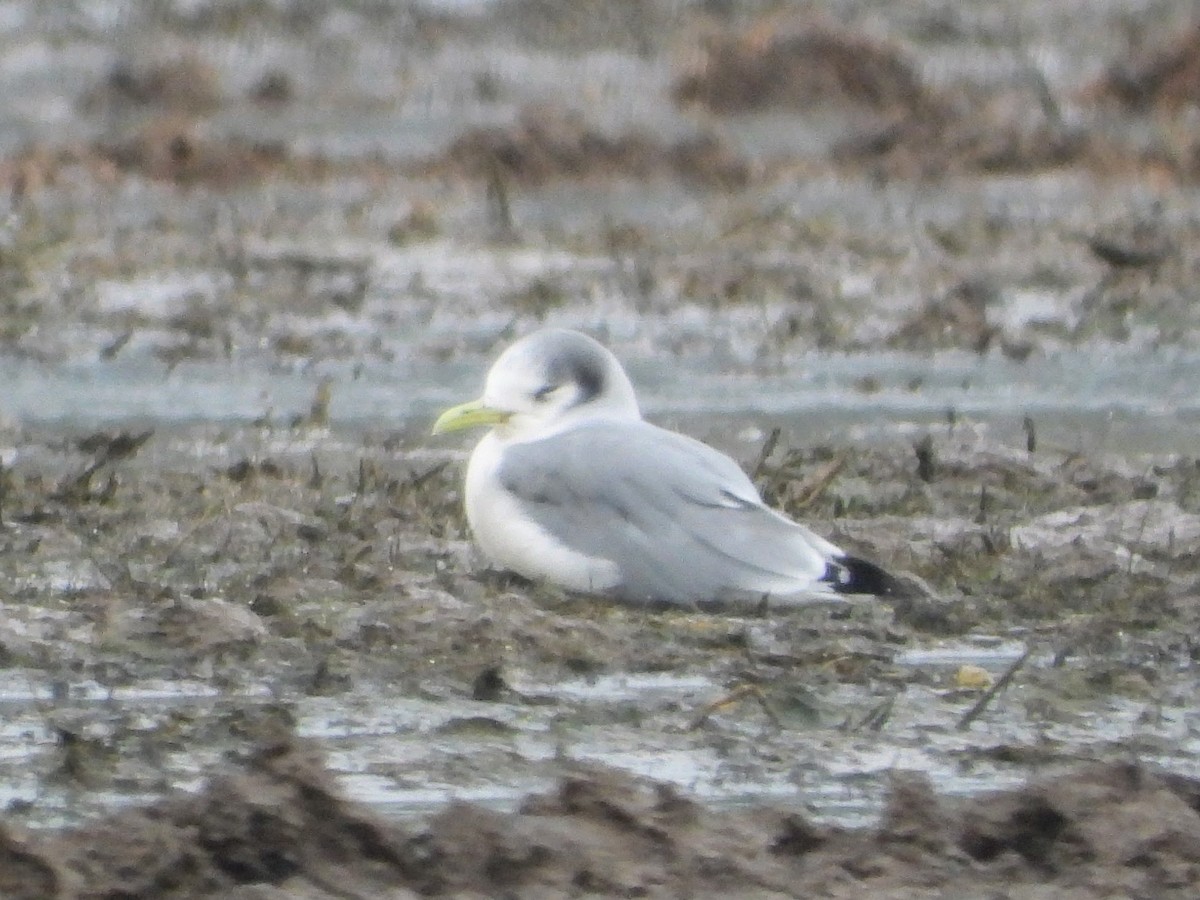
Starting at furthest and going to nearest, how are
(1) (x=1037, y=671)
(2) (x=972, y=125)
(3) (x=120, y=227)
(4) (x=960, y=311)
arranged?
(2) (x=972, y=125) < (3) (x=120, y=227) < (4) (x=960, y=311) < (1) (x=1037, y=671)

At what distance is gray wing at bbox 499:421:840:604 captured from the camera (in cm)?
705

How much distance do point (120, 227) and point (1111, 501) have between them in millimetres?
7410

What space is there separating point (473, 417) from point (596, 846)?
3139mm

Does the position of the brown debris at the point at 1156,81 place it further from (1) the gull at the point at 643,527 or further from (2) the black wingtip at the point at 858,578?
(2) the black wingtip at the point at 858,578

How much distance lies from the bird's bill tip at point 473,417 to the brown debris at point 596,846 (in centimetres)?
278

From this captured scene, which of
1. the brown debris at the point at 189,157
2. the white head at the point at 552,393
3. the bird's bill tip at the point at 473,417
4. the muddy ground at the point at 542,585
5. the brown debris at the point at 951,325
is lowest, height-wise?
the brown debris at the point at 951,325

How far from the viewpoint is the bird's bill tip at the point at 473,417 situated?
7770mm

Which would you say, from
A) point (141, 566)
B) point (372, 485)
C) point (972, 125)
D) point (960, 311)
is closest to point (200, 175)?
point (972, 125)

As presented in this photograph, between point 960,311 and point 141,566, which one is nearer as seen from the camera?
point 141,566

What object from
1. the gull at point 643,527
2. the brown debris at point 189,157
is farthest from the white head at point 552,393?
the brown debris at point 189,157

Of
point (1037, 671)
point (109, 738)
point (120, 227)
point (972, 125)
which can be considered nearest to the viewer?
point (109, 738)

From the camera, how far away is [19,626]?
6.72 metres

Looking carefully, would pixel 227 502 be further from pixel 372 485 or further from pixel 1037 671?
pixel 1037 671

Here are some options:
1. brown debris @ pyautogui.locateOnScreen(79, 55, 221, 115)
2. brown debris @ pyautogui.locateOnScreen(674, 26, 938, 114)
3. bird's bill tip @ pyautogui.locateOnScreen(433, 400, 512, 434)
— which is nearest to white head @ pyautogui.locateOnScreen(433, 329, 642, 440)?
bird's bill tip @ pyautogui.locateOnScreen(433, 400, 512, 434)
